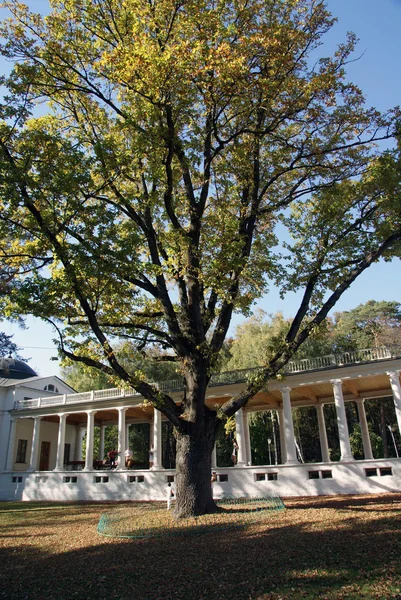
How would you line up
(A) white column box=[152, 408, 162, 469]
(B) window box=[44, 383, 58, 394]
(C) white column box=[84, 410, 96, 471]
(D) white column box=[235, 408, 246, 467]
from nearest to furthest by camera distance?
(D) white column box=[235, 408, 246, 467] → (A) white column box=[152, 408, 162, 469] → (C) white column box=[84, 410, 96, 471] → (B) window box=[44, 383, 58, 394]

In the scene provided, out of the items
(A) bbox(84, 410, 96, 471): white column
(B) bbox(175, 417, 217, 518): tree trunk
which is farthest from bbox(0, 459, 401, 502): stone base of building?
(B) bbox(175, 417, 217, 518): tree trunk

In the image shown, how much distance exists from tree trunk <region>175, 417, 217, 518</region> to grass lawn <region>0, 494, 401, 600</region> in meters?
1.19

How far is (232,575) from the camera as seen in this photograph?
597 centimetres

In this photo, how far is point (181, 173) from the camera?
13.0 meters

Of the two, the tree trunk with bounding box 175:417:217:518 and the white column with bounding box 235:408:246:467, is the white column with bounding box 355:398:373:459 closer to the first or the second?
the white column with bounding box 235:408:246:467

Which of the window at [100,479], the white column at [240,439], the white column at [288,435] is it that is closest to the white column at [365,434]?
the white column at [288,435]

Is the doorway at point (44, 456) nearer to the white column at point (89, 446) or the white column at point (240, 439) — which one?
the white column at point (89, 446)

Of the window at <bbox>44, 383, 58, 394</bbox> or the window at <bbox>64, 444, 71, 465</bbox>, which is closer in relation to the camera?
the window at <bbox>64, 444, 71, 465</bbox>

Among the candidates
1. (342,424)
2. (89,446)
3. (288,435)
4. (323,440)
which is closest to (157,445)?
(89,446)

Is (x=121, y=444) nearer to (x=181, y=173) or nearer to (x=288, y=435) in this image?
(x=288, y=435)

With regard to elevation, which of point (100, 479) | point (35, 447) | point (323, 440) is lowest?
point (100, 479)

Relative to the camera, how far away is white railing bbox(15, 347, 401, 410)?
20.1 m

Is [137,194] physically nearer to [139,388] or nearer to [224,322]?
[224,322]

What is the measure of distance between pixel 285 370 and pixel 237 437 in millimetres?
4366
